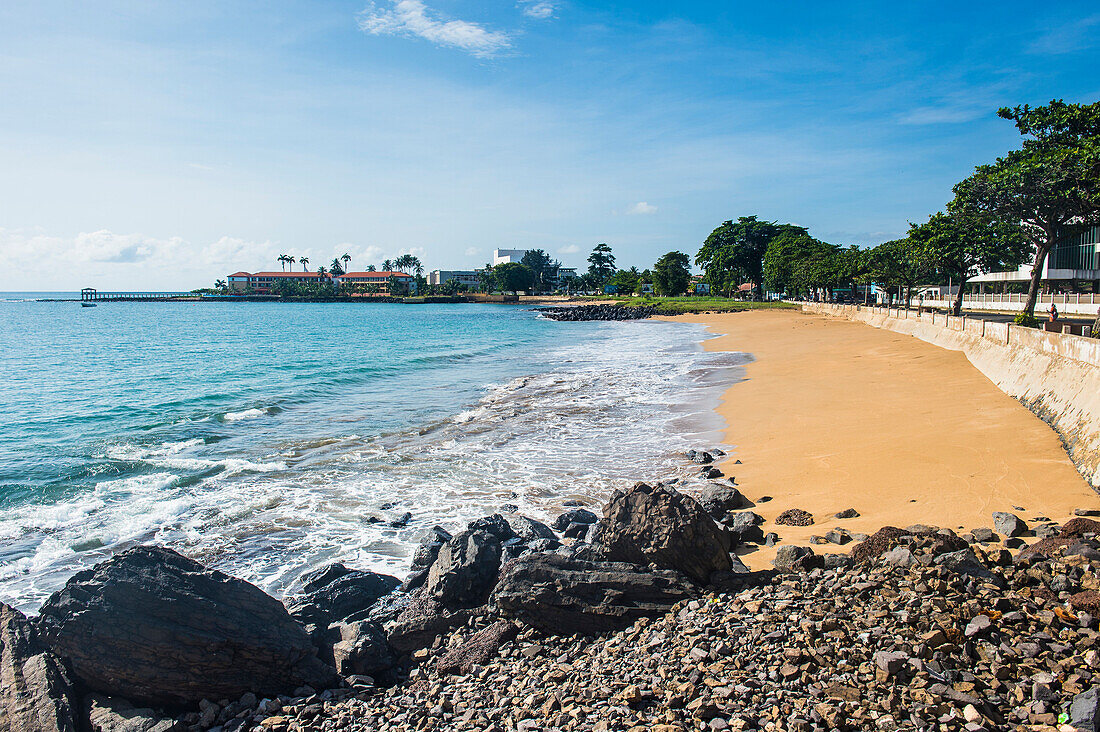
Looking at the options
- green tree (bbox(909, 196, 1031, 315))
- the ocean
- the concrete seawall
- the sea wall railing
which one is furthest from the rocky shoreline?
green tree (bbox(909, 196, 1031, 315))

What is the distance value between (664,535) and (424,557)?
411 centimetres

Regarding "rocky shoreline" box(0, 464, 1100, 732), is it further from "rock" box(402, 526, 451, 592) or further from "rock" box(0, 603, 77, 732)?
"rock" box(402, 526, 451, 592)

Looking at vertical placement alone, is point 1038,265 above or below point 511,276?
below

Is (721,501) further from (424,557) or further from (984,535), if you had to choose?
(424,557)

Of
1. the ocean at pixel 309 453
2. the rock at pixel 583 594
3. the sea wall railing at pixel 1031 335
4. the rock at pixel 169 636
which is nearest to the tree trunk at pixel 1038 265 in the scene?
the sea wall railing at pixel 1031 335

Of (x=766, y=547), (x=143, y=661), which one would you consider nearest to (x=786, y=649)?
(x=766, y=547)

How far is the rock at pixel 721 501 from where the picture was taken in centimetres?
1146

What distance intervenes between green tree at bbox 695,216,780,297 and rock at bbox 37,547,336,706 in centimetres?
12785

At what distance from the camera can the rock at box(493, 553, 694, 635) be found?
7.62 meters

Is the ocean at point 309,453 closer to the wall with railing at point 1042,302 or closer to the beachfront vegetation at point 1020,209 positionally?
the beachfront vegetation at point 1020,209

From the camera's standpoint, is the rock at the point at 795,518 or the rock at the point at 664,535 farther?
the rock at the point at 795,518

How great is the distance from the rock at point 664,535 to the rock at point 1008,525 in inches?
158

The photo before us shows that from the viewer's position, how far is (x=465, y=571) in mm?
8773

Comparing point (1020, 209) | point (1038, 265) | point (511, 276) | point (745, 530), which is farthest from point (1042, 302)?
point (511, 276)
